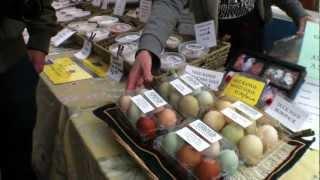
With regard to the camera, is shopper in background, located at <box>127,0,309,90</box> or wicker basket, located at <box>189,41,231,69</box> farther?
wicker basket, located at <box>189,41,231,69</box>

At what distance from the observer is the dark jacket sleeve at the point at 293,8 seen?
1.46 metres

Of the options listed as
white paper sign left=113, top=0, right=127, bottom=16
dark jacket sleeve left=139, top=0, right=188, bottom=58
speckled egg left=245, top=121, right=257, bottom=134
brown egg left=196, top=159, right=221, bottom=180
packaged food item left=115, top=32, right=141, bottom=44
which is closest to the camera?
brown egg left=196, top=159, right=221, bottom=180

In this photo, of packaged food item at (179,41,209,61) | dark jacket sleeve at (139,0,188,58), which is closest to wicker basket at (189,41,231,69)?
packaged food item at (179,41,209,61)

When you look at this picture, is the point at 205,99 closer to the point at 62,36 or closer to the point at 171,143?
the point at 171,143

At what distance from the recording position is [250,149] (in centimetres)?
83

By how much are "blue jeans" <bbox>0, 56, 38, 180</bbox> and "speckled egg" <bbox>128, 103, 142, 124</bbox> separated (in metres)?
0.47

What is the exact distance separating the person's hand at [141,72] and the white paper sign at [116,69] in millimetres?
242

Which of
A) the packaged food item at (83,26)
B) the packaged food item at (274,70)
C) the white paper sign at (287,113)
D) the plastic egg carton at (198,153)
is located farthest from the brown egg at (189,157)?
the packaged food item at (83,26)

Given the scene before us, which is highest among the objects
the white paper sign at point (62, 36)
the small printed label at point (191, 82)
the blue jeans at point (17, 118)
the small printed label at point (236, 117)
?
the small printed label at point (191, 82)

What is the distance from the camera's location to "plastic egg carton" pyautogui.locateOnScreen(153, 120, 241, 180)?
0.76 meters

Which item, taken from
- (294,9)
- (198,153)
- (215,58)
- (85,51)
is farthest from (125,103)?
(294,9)

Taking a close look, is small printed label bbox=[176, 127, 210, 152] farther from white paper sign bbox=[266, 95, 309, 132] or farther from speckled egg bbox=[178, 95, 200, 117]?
white paper sign bbox=[266, 95, 309, 132]

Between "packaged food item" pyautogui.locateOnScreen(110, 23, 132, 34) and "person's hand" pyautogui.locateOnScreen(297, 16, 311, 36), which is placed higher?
"person's hand" pyautogui.locateOnScreen(297, 16, 311, 36)

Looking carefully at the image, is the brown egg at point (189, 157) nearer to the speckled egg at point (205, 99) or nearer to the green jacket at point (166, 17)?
the speckled egg at point (205, 99)
